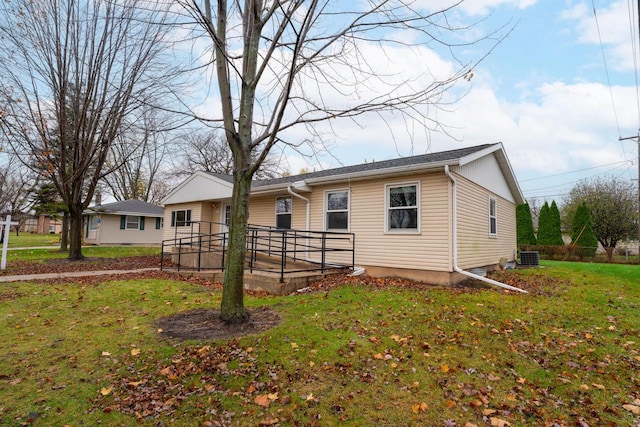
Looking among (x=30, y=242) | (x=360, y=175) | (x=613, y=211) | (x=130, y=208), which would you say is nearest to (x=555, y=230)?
(x=613, y=211)

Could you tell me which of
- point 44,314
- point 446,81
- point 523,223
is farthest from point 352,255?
point 523,223

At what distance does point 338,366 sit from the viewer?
401cm

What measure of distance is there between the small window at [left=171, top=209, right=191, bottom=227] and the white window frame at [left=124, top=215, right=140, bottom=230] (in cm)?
1038

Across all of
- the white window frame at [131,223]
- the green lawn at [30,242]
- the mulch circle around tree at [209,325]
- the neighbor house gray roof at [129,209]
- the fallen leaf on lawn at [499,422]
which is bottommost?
the fallen leaf on lawn at [499,422]

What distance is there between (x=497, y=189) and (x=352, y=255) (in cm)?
653

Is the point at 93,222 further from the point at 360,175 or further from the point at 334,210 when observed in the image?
the point at 360,175

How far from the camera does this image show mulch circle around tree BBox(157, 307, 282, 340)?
4.94 metres

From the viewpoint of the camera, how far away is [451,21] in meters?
4.42

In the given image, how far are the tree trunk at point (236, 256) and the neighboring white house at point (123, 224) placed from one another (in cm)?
2433

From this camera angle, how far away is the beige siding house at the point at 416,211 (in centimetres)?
857

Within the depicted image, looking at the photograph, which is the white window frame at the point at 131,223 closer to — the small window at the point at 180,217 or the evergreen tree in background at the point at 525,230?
the small window at the point at 180,217

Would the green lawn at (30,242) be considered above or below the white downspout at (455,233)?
below

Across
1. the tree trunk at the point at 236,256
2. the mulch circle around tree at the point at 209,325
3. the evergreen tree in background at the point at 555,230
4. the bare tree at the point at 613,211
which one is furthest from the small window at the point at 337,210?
the bare tree at the point at 613,211

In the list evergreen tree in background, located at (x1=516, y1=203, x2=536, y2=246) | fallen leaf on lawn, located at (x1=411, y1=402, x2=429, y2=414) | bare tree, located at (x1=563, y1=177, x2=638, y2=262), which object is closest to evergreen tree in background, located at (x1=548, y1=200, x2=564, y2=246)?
evergreen tree in background, located at (x1=516, y1=203, x2=536, y2=246)
